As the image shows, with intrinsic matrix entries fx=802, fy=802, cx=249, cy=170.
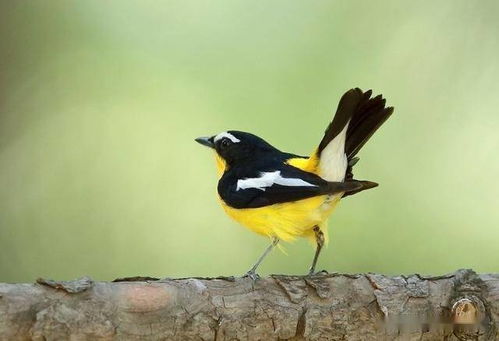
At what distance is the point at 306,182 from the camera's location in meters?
2.56

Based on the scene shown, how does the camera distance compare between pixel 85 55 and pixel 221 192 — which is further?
pixel 85 55

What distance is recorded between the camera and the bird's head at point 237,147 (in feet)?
9.41

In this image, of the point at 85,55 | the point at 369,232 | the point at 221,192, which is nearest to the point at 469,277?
the point at 221,192

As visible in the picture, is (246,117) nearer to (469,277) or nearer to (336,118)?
(336,118)

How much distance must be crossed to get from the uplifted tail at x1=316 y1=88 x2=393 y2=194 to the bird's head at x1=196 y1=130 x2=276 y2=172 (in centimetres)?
27

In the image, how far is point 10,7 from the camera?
408 centimetres

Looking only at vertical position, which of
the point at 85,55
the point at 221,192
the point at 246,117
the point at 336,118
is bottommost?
the point at 221,192

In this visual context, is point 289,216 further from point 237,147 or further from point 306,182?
point 237,147

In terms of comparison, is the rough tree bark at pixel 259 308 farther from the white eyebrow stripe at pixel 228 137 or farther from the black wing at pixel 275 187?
the white eyebrow stripe at pixel 228 137

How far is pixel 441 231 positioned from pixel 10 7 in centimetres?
245

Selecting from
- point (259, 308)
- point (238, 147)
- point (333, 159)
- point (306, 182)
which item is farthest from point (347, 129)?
point (259, 308)

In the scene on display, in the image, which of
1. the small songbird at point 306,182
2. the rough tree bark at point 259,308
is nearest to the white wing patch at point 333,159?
the small songbird at point 306,182

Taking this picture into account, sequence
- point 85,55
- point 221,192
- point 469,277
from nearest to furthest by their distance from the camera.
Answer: point 469,277 < point 221,192 < point 85,55

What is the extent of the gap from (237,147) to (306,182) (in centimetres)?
41
